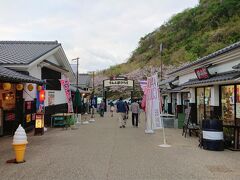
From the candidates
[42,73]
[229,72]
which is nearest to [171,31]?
[42,73]

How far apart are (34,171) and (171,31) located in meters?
56.0

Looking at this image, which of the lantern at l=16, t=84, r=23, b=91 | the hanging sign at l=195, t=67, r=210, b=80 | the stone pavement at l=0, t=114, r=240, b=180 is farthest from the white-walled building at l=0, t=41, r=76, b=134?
the hanging sign at l=195, t=67, r=210, b=80

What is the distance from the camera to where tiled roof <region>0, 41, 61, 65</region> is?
605 inches

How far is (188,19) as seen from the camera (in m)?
57.1

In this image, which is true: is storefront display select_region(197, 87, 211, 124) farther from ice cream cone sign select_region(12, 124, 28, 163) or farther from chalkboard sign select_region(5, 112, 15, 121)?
chalkboard sign select_region(5, 112, 15, 121)

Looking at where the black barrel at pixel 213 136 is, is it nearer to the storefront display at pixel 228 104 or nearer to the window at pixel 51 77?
the storefront display at pixel 228 104

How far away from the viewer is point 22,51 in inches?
708

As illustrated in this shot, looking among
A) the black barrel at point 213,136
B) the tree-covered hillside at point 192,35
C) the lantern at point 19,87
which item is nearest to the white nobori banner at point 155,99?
the black barrel at point 213,136

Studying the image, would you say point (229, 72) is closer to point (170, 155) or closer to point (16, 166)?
point (170, 155)

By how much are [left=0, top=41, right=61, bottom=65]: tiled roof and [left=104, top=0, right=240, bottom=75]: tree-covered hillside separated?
83.6ft

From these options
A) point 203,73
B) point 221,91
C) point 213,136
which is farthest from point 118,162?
point 203,73

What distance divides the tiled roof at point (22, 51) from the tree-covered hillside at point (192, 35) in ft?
83.6

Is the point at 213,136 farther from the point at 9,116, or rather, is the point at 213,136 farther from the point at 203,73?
the point at 9,116

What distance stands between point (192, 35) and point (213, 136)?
44888mm
